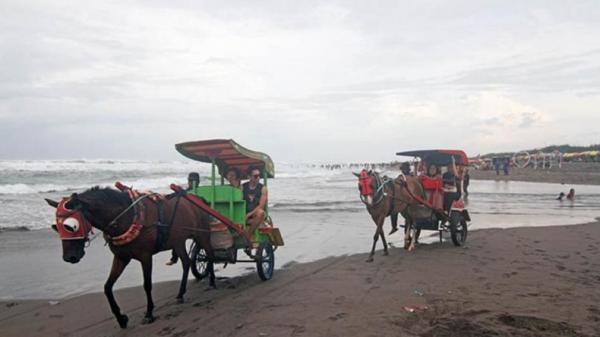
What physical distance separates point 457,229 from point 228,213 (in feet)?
20.4

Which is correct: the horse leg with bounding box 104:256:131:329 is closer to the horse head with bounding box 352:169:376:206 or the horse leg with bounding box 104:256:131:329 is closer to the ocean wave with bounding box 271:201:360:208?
the horse head with bounding box 352:169:376:206

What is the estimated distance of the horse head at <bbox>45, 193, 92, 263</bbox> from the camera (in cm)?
541

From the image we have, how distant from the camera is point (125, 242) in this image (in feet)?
19.5

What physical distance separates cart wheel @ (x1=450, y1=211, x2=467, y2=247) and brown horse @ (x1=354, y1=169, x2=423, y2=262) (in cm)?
87

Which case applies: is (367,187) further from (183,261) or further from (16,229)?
(16,229)

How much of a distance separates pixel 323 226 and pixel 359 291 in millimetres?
8755

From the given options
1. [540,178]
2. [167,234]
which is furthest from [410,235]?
[540,178]

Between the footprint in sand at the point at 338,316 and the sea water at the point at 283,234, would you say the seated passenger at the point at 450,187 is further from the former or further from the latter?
the footprint in sand at the point at 338,316

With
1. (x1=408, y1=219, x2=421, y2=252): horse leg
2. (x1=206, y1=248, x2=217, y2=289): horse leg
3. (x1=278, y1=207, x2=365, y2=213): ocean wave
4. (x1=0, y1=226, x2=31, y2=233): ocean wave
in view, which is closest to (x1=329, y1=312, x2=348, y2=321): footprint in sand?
(x1=206, y1=248, x2=217, y2=289): horse leg

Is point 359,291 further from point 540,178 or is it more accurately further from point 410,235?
point 540,178

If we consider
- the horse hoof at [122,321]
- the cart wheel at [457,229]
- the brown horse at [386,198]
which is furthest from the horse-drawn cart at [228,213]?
the cart wheel at [457,229]

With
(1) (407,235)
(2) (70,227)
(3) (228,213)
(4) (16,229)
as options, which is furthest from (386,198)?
(4) (16,229)

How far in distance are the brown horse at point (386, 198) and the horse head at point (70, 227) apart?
5.95 m

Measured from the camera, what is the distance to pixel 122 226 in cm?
595
